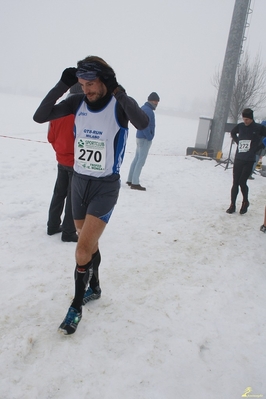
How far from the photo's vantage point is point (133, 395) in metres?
2.05

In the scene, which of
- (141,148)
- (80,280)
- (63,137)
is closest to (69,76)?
(63,137)

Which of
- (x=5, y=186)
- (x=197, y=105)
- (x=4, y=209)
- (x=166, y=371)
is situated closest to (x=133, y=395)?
(x=166, y=371)

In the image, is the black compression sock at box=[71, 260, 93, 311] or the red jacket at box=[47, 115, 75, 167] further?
the red jacket at box=[47, 115, 75, 167]

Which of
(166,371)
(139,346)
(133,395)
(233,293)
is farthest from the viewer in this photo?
(233,293)

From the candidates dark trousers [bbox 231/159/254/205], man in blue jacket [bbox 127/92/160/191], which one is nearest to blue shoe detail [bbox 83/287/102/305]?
dark trousers [bbox 231/159/254/205]

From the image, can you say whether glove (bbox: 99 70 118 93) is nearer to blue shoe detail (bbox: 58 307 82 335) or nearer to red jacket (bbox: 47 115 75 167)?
red jacket (bbox: 47 115 75 167)

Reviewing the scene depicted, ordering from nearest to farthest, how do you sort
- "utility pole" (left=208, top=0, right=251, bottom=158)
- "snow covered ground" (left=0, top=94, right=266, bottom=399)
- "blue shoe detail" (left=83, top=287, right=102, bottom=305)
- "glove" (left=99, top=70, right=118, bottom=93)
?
"snow covered ground" (left=0, top=94, right=266, bottom=399) → "glove" (left=99, top=70, right=118, bottom=93) → "blue shoe detail" (left=83, top=287, right=102, bottom=305) → "utility pole" (left=208, top=0, right=251, bottom=158)

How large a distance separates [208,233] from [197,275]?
145cm

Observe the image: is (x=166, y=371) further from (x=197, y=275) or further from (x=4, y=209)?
(x=4, y=209)

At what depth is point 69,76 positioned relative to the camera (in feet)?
8.63

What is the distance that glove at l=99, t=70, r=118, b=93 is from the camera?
94.5 inches

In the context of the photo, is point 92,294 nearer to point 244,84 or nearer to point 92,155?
point 92,155

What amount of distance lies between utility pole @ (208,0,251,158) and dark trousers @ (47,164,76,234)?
11570mm

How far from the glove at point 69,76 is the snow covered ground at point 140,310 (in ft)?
6.92
